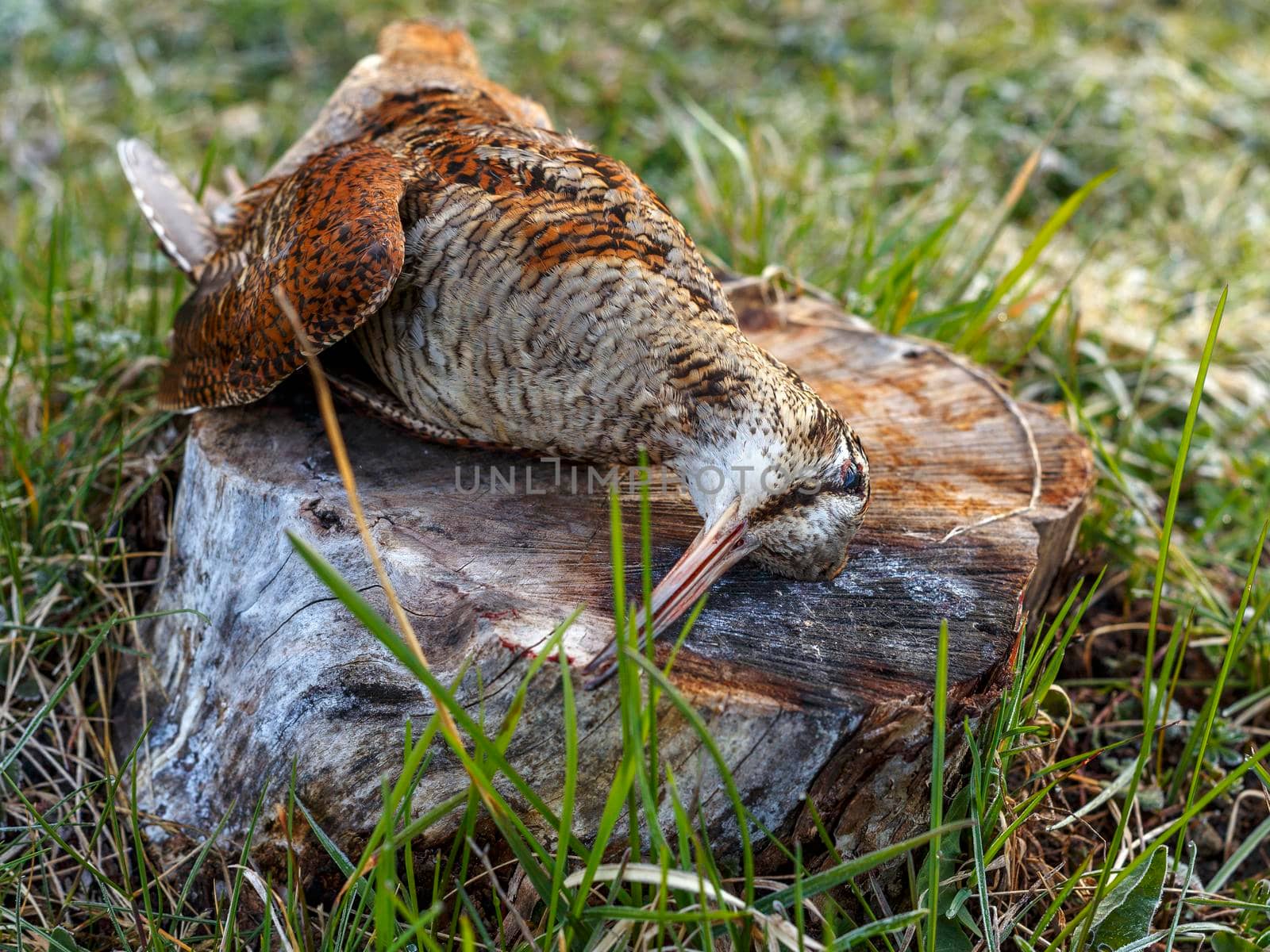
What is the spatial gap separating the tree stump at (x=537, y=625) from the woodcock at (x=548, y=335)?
168 millimetres

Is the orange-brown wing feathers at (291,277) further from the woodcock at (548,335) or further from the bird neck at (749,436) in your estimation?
the bird neck at (749,436)

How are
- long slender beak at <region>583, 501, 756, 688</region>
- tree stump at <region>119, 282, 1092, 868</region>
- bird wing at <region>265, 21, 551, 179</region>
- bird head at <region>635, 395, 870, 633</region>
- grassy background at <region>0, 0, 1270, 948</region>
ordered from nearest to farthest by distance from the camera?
1. tree stump at <region>119, 282, 1092, 868</region>
2. long slender beak at <region>583, 501, 756, 688</region>
3. bird head at <region>635, 395, 870, 633</region>
4. grassy background at <region>0, 0, 1270, 948</region>
5. bird wing at <region>265, 21, 551, 179</region>

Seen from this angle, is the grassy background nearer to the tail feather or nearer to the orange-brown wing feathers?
the tail feather

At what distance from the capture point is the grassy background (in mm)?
3508

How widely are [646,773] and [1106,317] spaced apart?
418 cm

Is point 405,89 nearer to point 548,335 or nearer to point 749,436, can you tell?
point 548,335

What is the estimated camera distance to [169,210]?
4.47 meters

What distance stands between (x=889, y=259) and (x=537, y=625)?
3705 mm

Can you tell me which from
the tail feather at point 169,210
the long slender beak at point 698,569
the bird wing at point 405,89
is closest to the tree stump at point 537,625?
the long slender beak at point 698,569

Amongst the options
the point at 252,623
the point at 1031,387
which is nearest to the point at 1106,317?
the point at 1031,387

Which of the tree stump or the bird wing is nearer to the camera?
the tree stump

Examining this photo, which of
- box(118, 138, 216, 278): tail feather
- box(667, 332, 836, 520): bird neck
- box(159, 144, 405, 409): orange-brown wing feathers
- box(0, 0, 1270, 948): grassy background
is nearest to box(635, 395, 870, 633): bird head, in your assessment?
box(667, 332, 836, 520): bird neck

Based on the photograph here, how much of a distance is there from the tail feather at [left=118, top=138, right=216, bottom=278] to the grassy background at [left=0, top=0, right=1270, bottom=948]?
0.27m

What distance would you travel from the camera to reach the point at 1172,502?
2.72 meters
